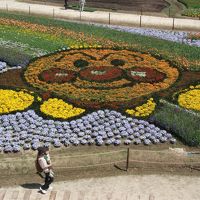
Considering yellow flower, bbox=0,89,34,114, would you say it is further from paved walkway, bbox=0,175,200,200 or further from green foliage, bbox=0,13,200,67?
green foliage, bbox=0,13,200,67

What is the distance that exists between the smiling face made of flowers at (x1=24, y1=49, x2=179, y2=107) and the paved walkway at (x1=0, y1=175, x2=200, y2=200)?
7066 millimetres

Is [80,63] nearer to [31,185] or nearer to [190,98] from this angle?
[190,98]

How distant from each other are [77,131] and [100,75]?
7.57m

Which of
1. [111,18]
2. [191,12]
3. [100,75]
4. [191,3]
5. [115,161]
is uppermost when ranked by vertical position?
[191,3]

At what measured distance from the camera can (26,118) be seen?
2692cm

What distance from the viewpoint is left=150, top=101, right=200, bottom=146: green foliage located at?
2505cm

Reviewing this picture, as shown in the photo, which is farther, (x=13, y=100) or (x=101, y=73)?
(x=101, y=73)

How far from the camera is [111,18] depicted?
50.7 m

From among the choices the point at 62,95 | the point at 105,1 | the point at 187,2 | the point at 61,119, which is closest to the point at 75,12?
the point at 105,1

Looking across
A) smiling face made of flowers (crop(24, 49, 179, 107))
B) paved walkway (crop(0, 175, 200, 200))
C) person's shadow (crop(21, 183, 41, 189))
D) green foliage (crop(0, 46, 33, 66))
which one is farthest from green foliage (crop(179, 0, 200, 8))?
person's shadow (crop(21, 183, 41, 189))

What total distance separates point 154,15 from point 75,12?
8.60m

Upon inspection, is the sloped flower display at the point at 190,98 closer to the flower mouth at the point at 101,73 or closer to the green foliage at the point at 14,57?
the flower mouth at the point at 101,73

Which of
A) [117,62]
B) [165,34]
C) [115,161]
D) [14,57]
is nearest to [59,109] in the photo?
[115,161]

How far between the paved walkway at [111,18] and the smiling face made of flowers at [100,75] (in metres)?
12.6
